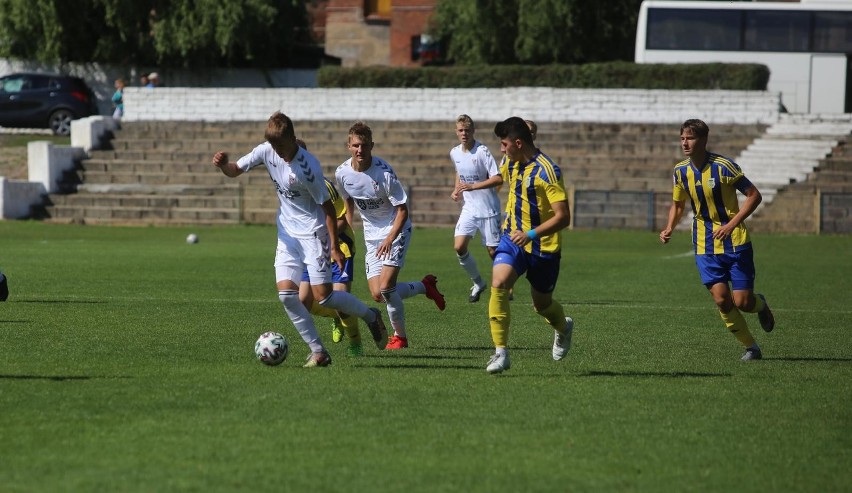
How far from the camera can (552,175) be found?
944 cm

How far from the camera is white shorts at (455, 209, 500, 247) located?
16.1m

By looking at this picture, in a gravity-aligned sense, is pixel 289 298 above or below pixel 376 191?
below

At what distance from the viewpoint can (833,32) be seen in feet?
127

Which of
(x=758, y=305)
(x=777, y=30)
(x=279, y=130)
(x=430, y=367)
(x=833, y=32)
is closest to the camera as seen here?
(x=279, y=130)

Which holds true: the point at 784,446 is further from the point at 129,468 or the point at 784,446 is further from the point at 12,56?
the point at 12,56

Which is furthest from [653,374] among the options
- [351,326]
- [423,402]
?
[351,326]

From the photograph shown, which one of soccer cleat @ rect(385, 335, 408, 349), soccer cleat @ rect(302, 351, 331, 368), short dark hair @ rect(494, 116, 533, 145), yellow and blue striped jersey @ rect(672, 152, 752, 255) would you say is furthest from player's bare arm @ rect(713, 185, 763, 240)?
soccer cleat @ rect(302, 351, 331, 368)

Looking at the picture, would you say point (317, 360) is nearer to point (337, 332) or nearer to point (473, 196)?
point (337, 332)

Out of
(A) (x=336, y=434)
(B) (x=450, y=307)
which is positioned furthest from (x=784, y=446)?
(B) (x=450, y=307)

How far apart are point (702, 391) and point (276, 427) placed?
3065 mm

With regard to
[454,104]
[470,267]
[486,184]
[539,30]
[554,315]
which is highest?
[539,30]

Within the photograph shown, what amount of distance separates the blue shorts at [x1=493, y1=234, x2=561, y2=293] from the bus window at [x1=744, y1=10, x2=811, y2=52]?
3146 centimetres

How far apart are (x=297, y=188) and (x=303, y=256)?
51 cm

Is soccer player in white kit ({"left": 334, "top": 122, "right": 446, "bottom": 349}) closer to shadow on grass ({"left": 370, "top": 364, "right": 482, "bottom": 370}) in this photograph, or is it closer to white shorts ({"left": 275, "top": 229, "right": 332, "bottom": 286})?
white shorts ({"left": 275, "top": 229, "right": 332, "bottom": 286})
